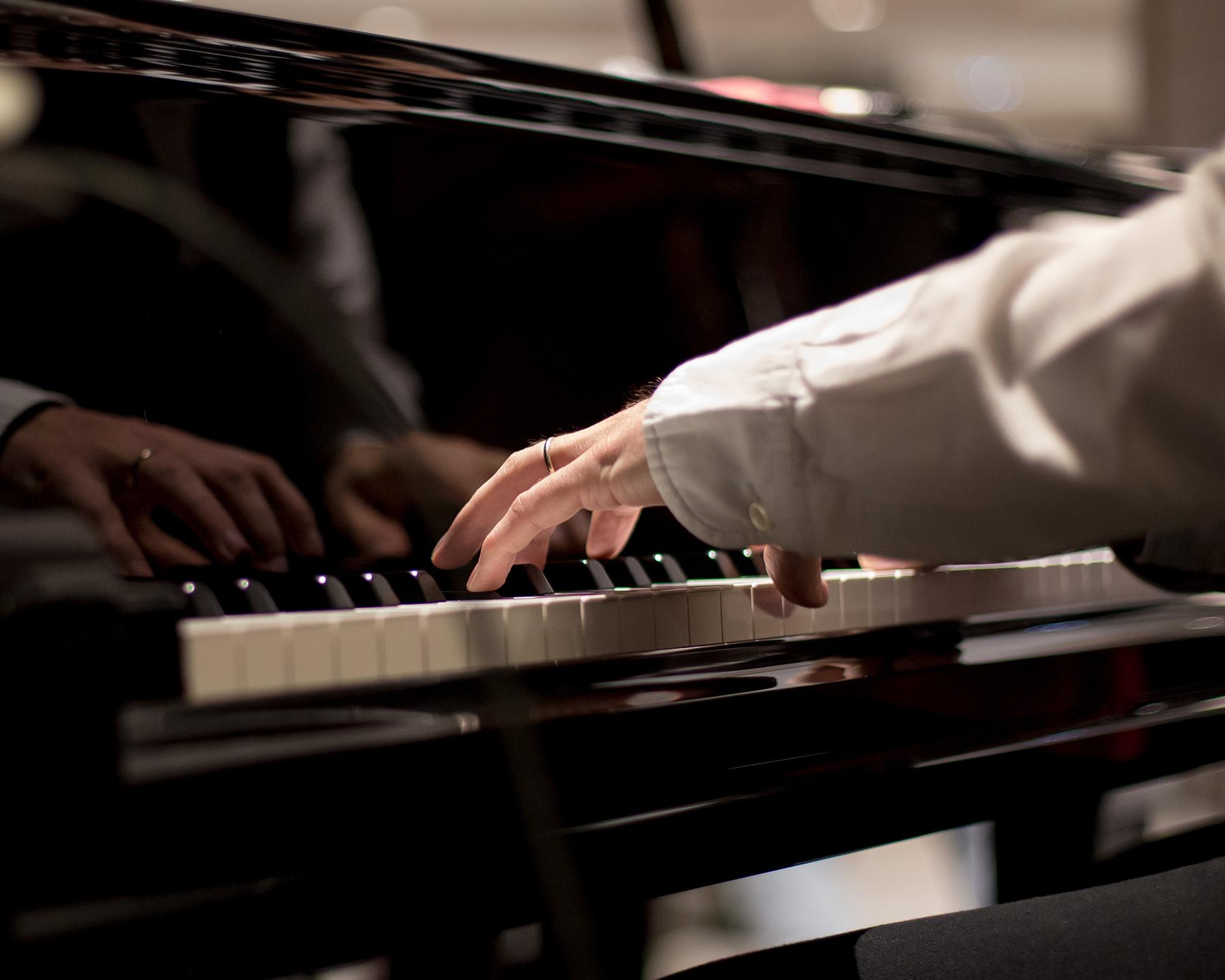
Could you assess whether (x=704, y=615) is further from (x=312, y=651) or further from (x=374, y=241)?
(x=374, y=241)

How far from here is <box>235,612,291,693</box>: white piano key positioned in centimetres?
50

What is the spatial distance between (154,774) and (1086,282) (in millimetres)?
531

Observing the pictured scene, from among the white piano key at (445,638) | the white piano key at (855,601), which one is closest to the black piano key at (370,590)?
the white piano key at (445,638)

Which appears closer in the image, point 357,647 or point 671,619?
point 357,647

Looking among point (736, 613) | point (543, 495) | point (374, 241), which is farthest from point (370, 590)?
point (374, 241)

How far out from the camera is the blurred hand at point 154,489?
677mm

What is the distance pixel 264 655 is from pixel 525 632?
155 mm

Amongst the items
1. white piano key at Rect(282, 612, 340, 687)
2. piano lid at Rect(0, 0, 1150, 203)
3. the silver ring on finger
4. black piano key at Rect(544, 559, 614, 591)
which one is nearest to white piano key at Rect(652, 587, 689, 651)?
black piano key at Rect(544, 559, 614, 591)

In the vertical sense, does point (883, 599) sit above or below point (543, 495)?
below

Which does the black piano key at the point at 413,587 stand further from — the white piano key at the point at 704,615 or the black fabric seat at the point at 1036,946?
the black fabric seat at the point at 1036,946

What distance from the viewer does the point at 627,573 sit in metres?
0.82

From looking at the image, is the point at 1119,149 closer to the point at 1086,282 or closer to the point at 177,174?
the point at 1086,282

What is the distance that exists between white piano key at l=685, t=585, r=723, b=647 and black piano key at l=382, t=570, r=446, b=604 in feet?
0.61

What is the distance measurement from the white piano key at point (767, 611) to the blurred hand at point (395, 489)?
0.28 metres
